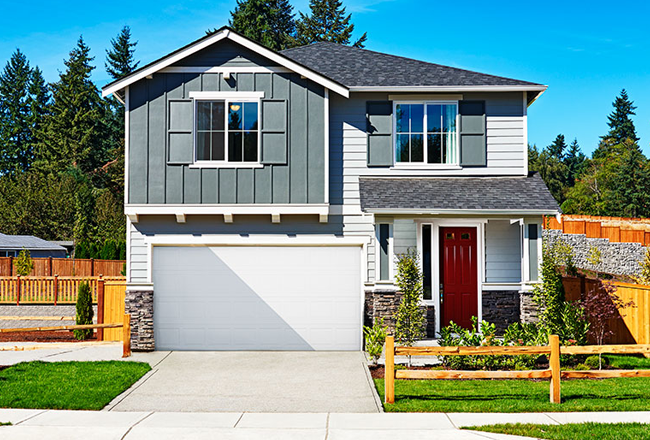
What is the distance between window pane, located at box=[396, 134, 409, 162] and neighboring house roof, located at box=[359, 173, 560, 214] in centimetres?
55

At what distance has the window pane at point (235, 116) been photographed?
47.1 feet

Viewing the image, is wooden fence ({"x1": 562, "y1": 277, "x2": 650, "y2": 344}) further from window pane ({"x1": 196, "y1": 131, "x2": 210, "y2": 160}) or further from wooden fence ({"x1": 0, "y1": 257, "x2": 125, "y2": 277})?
wooden fence ({"x1": 0, "y1": 257, "x2": 125, "y2": 277})

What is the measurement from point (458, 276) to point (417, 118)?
3.91 meters

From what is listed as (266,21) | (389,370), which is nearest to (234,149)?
(389,370)

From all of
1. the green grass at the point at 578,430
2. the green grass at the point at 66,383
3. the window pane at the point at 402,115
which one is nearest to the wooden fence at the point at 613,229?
the window pane at the point at 402,115

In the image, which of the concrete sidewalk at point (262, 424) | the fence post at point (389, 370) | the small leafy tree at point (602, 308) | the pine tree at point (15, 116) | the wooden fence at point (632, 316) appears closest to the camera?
the concrete sidewalk at point (262, 424)

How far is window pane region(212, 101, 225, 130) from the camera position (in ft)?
47.1

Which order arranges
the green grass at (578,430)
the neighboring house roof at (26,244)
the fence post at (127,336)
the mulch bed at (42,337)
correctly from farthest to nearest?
the neighboring house roof at (26,244) < the mulch bed at (42,337) < the fence post at (127,336) < the green grass at (578,430)

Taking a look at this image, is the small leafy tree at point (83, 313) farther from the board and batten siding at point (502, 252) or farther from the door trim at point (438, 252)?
the board and batten siding at point (502, 252)

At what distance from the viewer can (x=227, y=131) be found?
46.9ft

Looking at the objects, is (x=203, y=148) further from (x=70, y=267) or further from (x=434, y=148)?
(x=70, y=267)

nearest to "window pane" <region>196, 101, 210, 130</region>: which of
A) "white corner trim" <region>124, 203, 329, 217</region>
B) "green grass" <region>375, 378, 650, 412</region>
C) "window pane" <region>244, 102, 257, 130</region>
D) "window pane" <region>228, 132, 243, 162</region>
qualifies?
"window pane" <region>228, 132, 243, 162</region>

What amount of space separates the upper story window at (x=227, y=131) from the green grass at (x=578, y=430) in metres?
8.47

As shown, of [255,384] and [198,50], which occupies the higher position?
[198,50]
